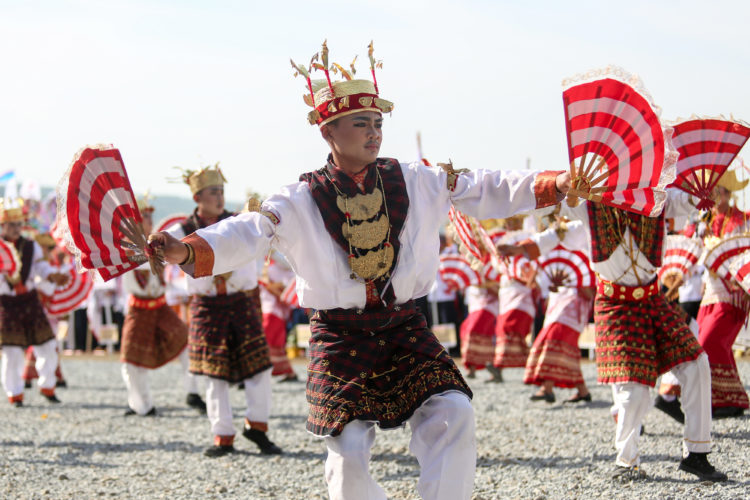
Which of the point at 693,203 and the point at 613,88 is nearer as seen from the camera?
the point at 613,88

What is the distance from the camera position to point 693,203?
518 centimetres

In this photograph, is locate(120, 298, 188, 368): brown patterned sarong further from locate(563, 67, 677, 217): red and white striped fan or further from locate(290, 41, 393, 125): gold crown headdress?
locate(563, 67, 677, 217): red and white striped fan

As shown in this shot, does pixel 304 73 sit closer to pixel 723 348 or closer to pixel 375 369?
pixel 375 369

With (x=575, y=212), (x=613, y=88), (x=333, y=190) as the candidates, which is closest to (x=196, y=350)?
(x=575, y=212)

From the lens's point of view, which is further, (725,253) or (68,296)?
(68,296)

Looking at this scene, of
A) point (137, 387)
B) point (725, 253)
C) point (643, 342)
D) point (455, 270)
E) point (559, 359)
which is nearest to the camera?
point (643, 342)

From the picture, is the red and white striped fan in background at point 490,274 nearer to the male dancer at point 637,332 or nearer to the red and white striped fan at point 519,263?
the red and white striped fan at point 519,263

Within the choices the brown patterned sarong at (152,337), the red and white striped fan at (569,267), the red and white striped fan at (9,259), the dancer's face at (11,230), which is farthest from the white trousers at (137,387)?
the red and white striped fan at (569,267)

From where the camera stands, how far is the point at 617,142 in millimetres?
3654

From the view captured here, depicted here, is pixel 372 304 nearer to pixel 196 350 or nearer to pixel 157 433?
pixel 196 350

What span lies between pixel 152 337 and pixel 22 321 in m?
2.08

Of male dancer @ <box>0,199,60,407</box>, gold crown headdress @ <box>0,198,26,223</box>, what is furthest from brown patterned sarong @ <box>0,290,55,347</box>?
gold crown headdress @ <box>0,198,26,223</box>

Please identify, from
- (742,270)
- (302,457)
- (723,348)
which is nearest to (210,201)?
(302,457)

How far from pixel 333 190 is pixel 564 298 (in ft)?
17.4
